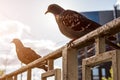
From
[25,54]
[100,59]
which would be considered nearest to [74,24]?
[100,59]

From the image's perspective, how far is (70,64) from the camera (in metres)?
2.82

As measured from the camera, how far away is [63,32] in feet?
10.4

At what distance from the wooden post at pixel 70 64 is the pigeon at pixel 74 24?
4.8 inches

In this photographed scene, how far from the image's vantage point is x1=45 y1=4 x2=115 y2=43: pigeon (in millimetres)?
2920

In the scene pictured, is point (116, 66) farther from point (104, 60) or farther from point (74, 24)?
point (74, 24)

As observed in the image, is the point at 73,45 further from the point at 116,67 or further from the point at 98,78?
the point at 98,78

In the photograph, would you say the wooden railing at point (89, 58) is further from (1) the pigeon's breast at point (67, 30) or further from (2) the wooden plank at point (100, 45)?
(1) the pigeon's breast at point (67, 30)

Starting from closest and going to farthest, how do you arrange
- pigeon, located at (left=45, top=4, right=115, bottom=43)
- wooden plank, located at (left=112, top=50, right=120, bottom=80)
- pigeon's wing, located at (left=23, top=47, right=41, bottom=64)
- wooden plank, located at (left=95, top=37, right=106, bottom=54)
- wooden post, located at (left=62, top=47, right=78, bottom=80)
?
1. wooden plank, located at (left=112, top=50, right=120, bottom=80)
2. wooden plank, located at (left=95, top=37, right=106, bottom=54)
3. wooden post, located at (left=62, top=47, right=78, bottom=80)
4. pigeon, located at (left=45, top=4, right=115, bottom=43)
5. pigeon's wing, located at (left=23, top=47, right=41, bottom=64)

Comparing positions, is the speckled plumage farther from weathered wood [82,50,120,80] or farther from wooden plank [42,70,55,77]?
weathered wood [82,50,120,80]

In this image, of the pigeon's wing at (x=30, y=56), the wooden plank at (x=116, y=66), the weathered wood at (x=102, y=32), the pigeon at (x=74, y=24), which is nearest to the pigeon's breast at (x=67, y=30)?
the pigeon at (x=74, y=24)

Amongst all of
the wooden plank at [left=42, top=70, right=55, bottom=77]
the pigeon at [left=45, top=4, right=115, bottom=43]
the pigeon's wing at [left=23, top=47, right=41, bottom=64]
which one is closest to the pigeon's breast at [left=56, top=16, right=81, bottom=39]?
the pigeon at [left=45, top=4, right=115, bottom=43]

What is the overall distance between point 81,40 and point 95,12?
87.3 ft

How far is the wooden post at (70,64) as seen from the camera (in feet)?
9.04

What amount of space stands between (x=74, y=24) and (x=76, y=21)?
0.12 ft
